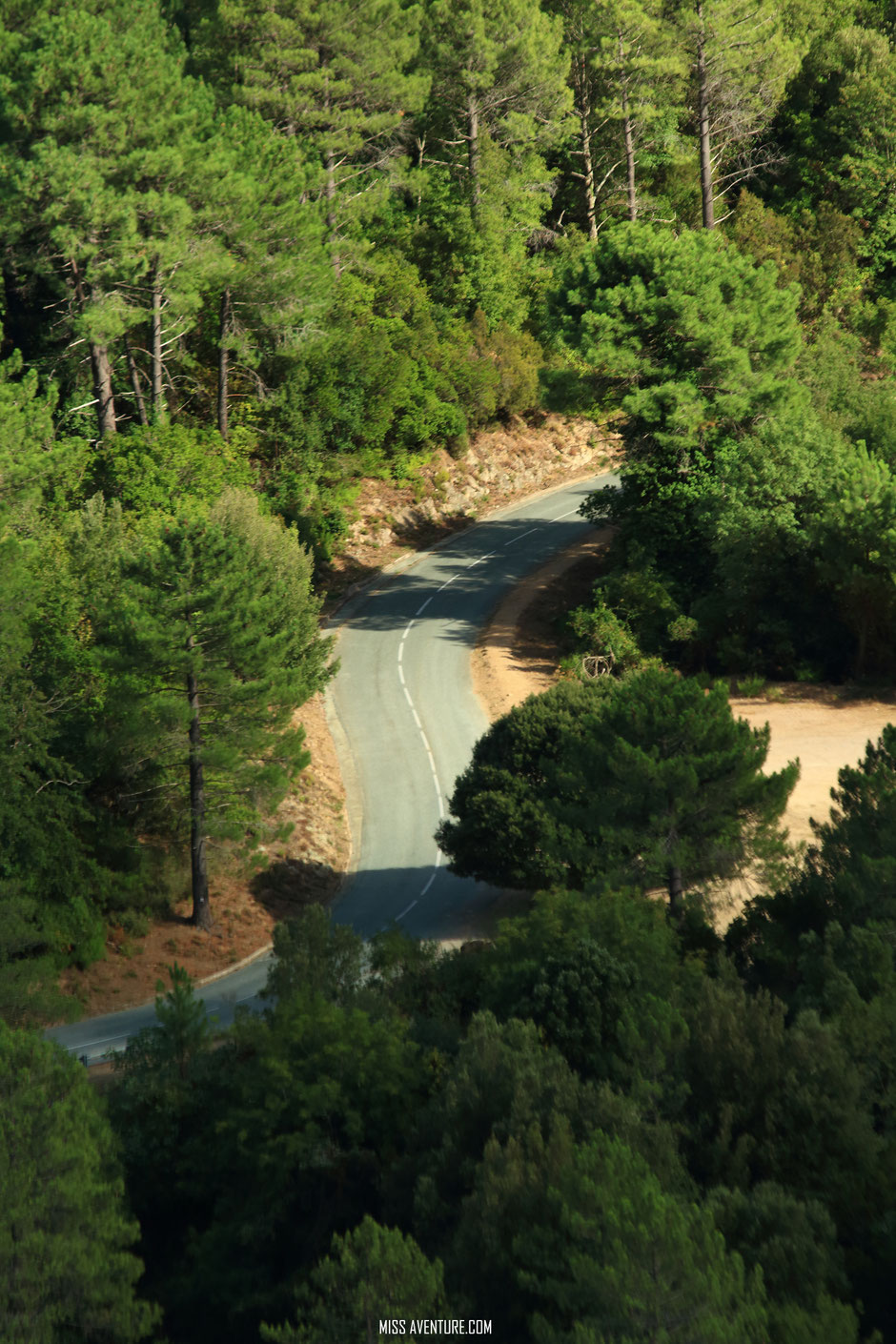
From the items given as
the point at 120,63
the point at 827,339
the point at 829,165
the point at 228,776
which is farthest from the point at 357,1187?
the point at 829,165

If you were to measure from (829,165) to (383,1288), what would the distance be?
65.4 metres

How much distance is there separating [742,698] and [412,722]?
10.2m

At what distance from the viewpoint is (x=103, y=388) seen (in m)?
44.2

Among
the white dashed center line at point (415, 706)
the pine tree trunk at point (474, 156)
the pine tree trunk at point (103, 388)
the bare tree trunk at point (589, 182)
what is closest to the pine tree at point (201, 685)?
the white dashed center line at point (415, 706)

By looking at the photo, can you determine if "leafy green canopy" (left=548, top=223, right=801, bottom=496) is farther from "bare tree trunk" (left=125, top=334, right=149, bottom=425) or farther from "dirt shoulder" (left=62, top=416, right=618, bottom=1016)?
"bare tree trunk" (left=125, top=334, right=149, bottom=425)

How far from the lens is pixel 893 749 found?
22500mm

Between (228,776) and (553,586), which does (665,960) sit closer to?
(228,776)

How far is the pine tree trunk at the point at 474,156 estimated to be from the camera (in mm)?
60156

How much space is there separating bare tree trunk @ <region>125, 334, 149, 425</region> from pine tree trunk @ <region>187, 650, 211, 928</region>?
1802 cm

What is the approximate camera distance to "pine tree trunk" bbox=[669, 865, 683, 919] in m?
22.9

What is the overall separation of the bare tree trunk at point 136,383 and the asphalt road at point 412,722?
32.5ft

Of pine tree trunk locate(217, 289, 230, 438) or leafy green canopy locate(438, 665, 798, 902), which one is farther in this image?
pine tree trunk locate(217, 289, 230, 438)

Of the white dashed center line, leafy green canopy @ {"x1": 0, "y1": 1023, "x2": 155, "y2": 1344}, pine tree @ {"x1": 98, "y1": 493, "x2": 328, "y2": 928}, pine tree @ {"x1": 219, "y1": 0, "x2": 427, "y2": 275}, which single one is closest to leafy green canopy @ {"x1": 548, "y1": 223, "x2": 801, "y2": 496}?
the white dashed center line

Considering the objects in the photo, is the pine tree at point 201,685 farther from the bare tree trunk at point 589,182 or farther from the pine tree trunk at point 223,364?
the bare tree trunk at point 589,182
